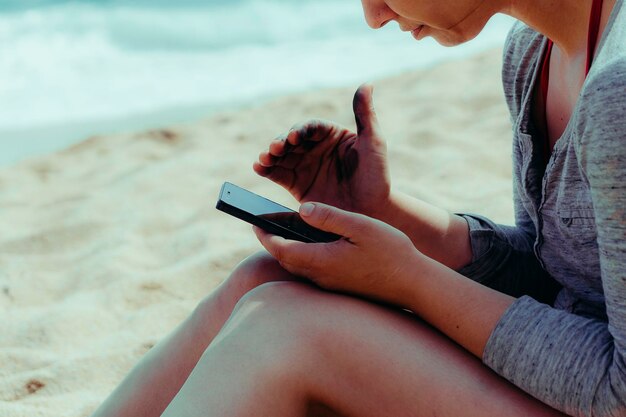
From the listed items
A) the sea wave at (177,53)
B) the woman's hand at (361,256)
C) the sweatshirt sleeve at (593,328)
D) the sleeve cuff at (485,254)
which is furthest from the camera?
the sea wave at (177,53)

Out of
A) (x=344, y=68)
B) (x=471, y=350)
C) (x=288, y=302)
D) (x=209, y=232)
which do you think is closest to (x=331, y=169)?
(x=288, y=302)

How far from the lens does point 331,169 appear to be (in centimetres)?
160

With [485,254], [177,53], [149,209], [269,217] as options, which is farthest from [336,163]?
[177,53]

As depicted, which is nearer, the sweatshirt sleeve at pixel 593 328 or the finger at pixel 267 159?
the sweatshirt sleeve at pixel 593 328

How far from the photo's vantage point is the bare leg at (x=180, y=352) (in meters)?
1.42

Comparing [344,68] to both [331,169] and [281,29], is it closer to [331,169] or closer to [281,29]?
[281,29]

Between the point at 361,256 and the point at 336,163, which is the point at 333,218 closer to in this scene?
the point at 361,256

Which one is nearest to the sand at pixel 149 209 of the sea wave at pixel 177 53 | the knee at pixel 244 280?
the knee at pixel 244 280

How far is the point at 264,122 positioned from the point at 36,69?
331cm

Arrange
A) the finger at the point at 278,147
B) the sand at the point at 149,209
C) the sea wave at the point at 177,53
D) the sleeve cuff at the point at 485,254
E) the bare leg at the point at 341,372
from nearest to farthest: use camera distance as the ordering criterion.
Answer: the bare leg at the point at 341,372 → the finger at the point at 278,147 → the sleeve cuff at the point at 485,254 → the sand at the point at 149,209 → the sea wave at the point at 177,53

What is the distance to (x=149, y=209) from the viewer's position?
2.98 m

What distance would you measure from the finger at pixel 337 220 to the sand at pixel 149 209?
79 cm

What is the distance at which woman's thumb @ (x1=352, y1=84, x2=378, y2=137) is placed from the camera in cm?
153

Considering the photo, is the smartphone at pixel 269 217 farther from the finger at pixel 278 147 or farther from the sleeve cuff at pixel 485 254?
the sleeve cuff at pixel 485 254
